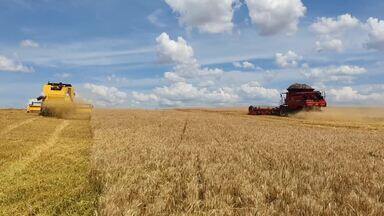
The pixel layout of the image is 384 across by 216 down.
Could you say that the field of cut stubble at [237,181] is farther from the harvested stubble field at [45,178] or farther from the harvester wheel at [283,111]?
the harvester wheel at [283,111]

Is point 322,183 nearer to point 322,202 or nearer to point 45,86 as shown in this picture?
point 322,202

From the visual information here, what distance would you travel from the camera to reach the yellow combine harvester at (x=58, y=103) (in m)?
33.6

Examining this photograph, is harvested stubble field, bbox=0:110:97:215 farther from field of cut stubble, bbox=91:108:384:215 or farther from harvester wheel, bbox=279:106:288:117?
harvester wheel, bbox=279:106:288:117

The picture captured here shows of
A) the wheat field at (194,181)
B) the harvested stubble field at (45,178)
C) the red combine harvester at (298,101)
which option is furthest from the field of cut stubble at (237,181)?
the red combine harvester at (298,101)

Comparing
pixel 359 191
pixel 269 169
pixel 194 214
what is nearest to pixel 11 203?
pixel 194 214

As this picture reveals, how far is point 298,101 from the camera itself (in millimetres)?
43812

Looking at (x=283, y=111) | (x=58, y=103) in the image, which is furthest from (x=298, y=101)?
(x=58, y=103)

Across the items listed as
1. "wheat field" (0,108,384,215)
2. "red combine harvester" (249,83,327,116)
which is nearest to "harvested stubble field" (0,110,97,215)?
"wheat field" (0,108,384,215)

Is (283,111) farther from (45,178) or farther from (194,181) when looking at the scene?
(194,181)

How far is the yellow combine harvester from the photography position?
1324 inches

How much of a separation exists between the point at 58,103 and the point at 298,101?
21.5 meters

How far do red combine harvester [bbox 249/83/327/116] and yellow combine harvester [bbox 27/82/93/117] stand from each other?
19.1m

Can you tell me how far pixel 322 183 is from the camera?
300 inches

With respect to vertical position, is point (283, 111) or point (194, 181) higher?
point (283, 111)
